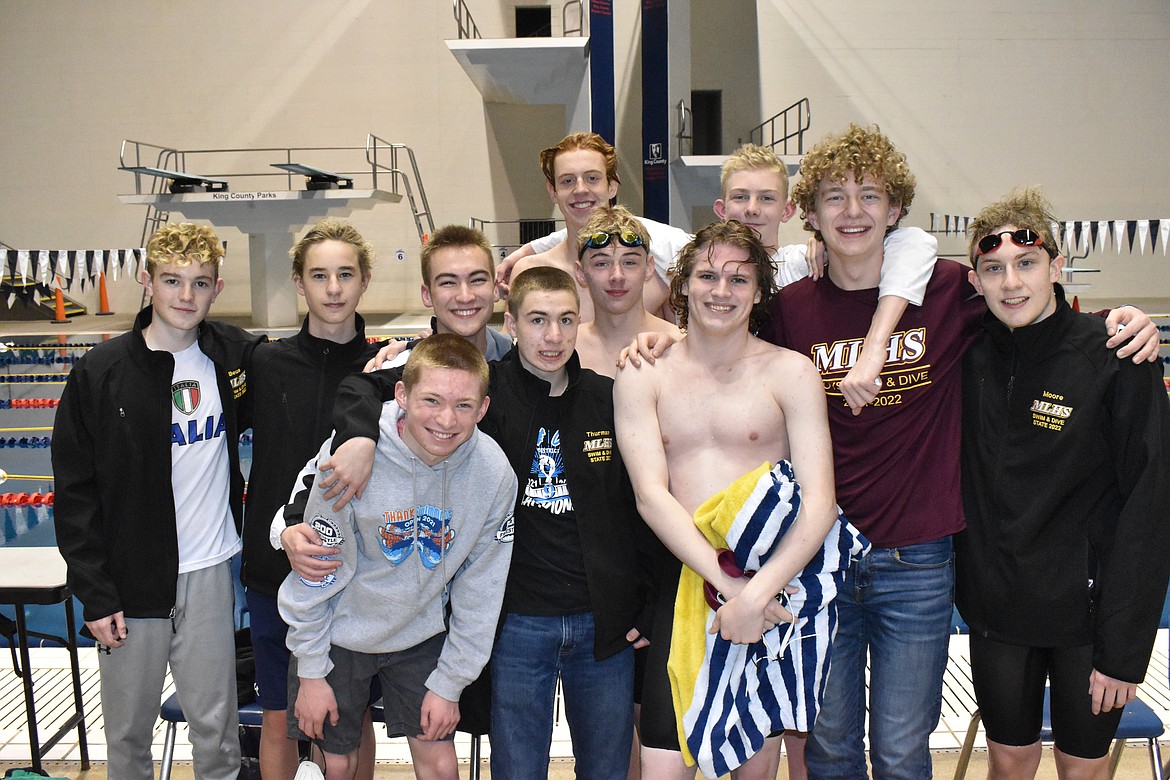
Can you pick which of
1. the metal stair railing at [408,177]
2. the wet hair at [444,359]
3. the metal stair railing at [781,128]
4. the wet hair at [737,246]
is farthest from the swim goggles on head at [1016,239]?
the metal stair railing at [408,177]

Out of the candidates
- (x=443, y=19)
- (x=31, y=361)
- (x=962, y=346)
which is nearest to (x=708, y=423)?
(x=962, y=346)

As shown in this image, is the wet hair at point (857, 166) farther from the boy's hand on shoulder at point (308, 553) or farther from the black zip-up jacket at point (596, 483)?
the boy's hand on shoulder at point (308, 553)

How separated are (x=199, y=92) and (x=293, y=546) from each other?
62.6ft

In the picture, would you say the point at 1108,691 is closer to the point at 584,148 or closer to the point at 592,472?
the point at 592,472

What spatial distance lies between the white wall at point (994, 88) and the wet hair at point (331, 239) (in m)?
16.9

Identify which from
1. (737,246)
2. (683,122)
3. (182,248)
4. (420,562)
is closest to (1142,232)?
(683,122)

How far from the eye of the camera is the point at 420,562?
2383 mm

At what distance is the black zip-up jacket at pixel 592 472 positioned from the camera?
7.77ft

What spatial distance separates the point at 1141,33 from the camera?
18062 mm

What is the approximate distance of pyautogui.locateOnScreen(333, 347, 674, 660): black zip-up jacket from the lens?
2.37 metres

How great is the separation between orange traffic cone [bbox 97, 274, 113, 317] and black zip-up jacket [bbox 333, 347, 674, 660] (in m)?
19.7

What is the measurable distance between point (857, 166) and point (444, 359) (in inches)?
51.3

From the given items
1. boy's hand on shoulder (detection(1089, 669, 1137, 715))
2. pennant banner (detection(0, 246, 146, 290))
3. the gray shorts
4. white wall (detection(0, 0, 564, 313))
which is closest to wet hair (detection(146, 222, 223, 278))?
the gray shorts

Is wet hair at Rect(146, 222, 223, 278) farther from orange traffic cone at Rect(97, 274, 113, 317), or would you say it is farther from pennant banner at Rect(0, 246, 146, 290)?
orange traffic cone at Rect(97, 274, 113, 317)
